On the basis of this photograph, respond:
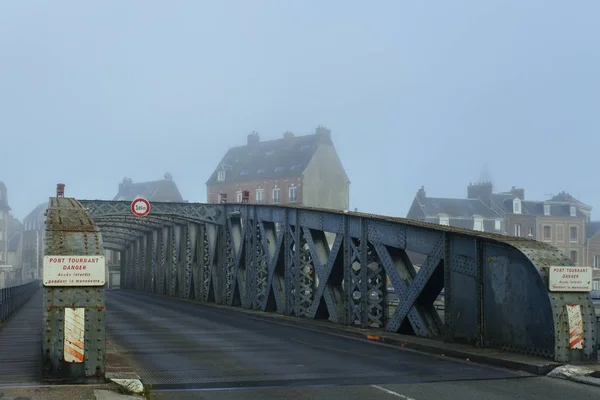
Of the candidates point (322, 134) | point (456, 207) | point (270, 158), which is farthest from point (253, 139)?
point (456, 207)

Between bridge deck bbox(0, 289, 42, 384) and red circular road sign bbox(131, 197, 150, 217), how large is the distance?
469 inches

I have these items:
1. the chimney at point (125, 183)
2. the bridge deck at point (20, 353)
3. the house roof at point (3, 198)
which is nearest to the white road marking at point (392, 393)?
the bridge deck at point (20, 353)

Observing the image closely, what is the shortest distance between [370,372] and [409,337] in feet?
17.8

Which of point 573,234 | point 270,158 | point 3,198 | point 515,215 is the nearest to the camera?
point 515,215

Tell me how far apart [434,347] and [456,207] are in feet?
242

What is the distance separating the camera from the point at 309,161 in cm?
8844

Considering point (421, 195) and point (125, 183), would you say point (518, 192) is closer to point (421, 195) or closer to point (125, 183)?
point (421, 195)

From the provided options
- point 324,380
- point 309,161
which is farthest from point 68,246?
point 309,161

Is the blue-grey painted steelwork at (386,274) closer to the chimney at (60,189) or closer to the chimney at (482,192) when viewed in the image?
the chimney at (60,189)

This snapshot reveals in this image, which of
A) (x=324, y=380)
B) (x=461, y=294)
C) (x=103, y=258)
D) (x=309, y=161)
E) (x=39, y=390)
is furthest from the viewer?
(x=309, y=161)

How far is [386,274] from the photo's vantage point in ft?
67.6

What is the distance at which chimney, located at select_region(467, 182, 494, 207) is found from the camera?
9038cm

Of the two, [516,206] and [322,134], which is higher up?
[322,134]

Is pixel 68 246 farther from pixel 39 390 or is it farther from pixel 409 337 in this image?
pixel 409 337
